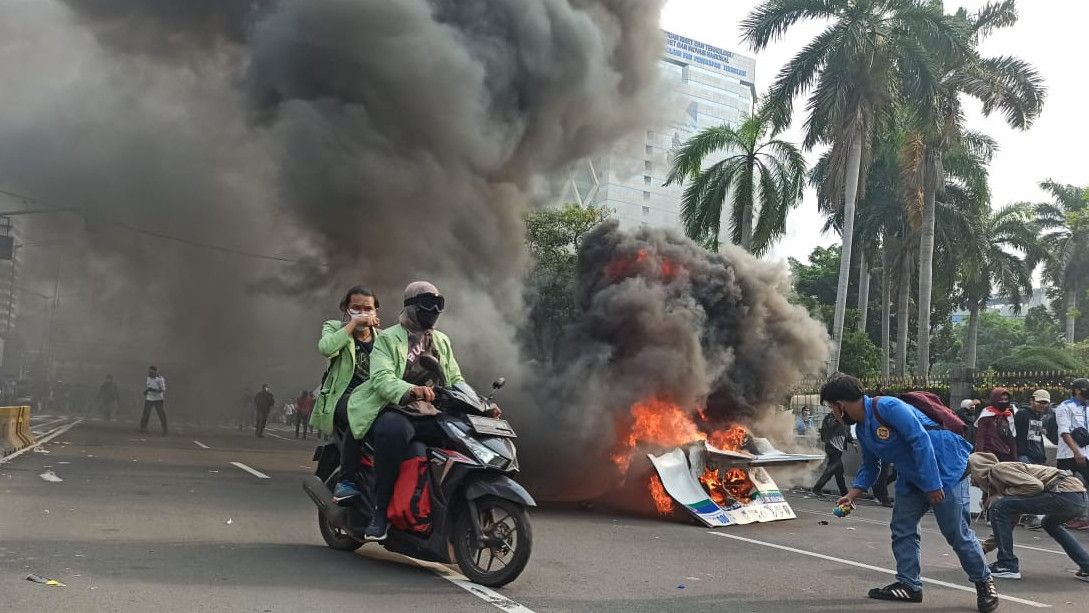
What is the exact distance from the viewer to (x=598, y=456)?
34.7 ft

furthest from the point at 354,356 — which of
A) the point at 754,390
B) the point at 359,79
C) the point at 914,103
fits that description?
the point at 914,103

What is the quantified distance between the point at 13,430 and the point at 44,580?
11.0 meters

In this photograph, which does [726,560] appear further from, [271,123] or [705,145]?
[705,145]

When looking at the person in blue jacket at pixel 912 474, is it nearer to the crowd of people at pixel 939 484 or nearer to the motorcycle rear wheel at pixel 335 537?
the crowd of people at pixel 939 484

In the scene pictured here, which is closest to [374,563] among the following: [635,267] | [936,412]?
[936,412]

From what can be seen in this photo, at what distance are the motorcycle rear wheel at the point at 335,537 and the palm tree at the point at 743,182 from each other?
20.9 meters

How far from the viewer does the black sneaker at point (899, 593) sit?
5977mm

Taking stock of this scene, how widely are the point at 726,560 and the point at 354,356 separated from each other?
3270mm

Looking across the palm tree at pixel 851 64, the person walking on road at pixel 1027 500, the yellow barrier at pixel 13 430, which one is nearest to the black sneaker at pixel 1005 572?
the person walking on road at pixel 1027 500

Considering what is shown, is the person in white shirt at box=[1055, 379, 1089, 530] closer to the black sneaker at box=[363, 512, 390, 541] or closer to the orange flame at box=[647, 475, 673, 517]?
the orange flame at box=[647, 475, 673, 517]

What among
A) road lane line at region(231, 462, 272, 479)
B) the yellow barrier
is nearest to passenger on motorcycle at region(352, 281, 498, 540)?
road lane line at region(231, 462, 272, 479)

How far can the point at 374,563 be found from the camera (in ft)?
21.2

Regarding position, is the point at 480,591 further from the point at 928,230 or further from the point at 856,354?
the point at 856,354

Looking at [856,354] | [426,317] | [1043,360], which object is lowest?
[426,317]
